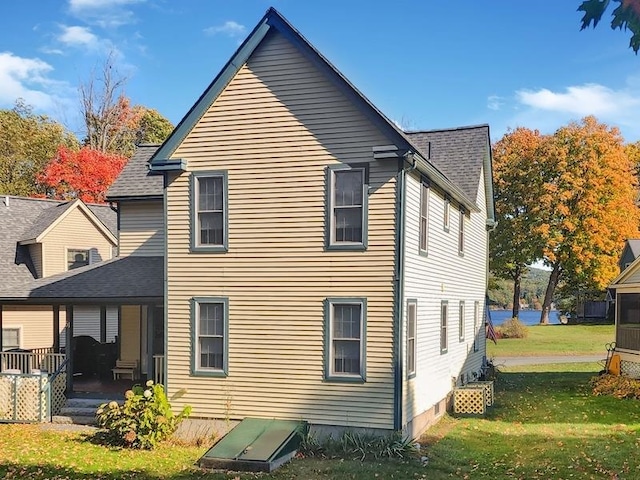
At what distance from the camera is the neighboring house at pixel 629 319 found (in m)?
23.6

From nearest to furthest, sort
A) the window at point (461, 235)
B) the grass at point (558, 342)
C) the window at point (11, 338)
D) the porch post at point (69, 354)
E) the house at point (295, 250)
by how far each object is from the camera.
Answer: the house at point (295, 250), the porch post at point (69, 354), the window at point (461, 235), the window at point (11, 338), the grass at point (558, 342)

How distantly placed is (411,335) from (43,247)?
1659cm

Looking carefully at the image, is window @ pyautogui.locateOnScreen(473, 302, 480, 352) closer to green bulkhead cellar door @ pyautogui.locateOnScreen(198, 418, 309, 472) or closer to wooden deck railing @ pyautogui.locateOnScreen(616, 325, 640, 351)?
wooden deck railing @ pyautogui.locateOnScreen(616, 325, 640, 351)

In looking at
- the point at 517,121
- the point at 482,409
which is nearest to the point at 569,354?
the point at 482,409

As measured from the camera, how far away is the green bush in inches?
545

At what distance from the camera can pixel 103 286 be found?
58.2 feet

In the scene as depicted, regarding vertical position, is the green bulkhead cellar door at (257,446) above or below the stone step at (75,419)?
above

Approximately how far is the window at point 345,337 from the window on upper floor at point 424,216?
245 centimetres

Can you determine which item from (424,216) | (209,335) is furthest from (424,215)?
(209,335)

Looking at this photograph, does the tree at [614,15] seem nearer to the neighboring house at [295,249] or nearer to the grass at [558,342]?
the neighboring house at [295,249]

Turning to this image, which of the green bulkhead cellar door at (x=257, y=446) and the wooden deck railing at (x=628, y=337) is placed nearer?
the green bulkhead cellar door at (x=257, y=446)

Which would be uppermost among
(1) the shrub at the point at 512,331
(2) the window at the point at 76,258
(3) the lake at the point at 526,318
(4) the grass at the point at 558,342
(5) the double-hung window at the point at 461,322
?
(2) the window at the point at 76,258

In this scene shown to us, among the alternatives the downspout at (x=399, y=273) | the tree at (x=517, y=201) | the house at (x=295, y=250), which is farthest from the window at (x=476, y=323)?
the tree at (x=517, y=201)

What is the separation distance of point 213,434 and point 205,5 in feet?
36.5
